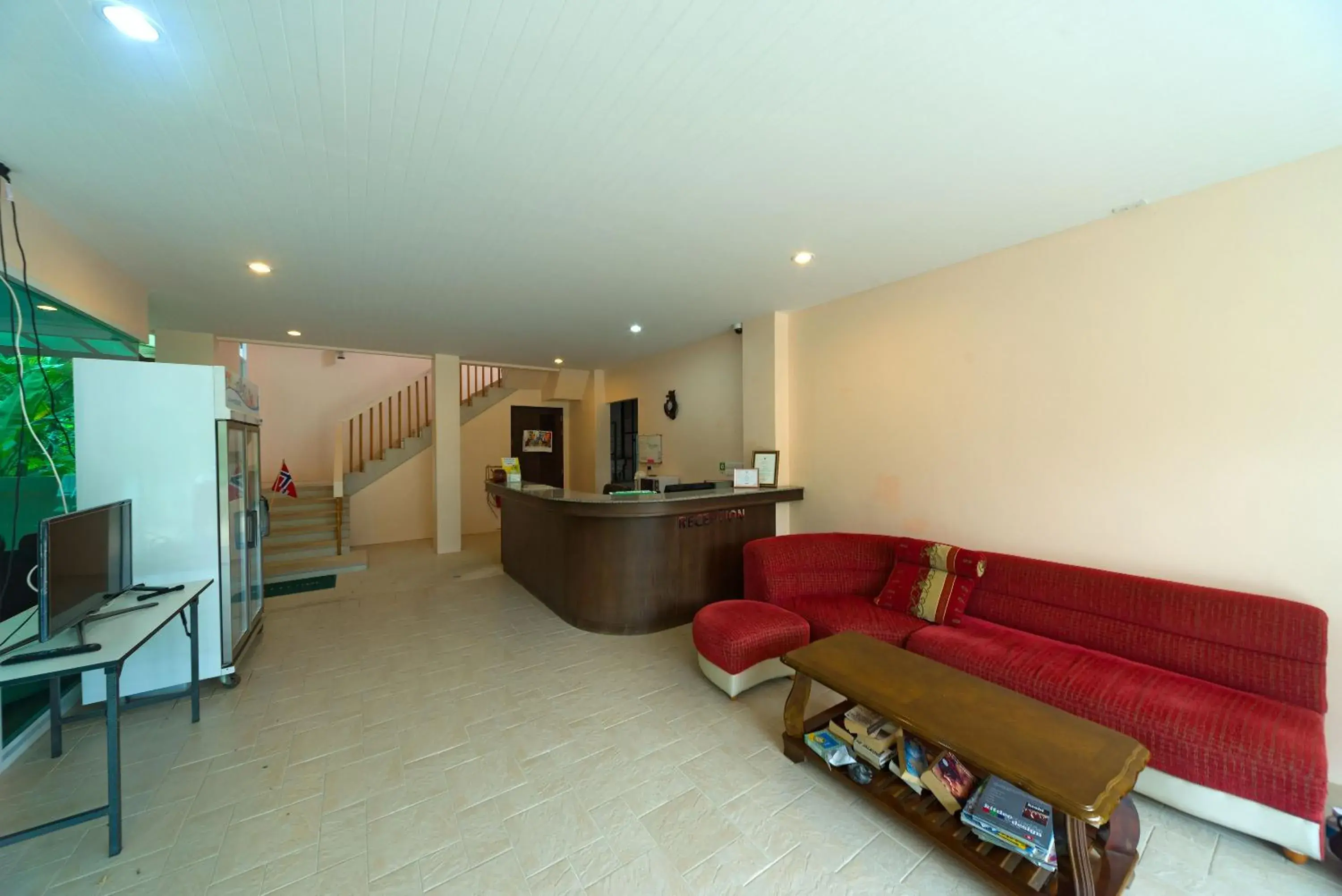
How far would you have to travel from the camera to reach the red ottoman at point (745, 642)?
269 centimetres

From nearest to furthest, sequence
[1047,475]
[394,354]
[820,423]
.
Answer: [1047,475]
[820,423]
[394,354]

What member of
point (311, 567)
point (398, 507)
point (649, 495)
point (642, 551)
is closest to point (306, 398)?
point (398, 507)

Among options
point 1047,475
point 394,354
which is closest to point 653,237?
point 1047,475

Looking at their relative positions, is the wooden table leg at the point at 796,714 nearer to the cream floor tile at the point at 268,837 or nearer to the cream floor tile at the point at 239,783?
the cream floor tile at the point at 268,837

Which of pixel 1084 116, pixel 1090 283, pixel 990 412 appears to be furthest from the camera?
pixel 990 412

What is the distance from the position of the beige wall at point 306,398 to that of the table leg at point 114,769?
6.11 m

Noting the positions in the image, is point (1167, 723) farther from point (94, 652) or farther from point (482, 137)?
point (94, 652)

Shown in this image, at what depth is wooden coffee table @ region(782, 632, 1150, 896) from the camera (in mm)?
1388

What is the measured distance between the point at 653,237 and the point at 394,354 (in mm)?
4866

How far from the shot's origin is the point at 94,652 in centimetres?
169

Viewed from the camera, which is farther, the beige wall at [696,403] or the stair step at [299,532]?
the stair step at [299,532]

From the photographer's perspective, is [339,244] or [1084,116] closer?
[1084,116]

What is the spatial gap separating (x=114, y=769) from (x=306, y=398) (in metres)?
7.21

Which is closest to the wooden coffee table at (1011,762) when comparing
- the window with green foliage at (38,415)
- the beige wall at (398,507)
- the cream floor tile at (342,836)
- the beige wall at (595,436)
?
the cream floor tile at (342,836)
